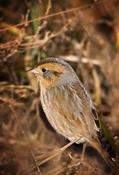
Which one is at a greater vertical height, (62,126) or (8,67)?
(8,67)

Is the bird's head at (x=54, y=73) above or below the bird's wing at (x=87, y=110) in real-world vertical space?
above

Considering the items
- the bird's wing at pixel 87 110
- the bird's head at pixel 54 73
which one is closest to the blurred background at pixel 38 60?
the bird's wing at pixel 87 110

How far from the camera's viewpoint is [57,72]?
2674 mm

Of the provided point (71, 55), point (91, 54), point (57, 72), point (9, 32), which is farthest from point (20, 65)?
point (57, 72)

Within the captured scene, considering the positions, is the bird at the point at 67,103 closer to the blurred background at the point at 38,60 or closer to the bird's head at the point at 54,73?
the bird's head at the point at 54,73

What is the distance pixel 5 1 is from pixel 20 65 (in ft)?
3.78

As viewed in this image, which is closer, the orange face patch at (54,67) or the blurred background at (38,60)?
the blurred background at (38,60)

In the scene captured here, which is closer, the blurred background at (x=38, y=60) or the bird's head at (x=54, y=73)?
the blurred background at (x=38, y=60)

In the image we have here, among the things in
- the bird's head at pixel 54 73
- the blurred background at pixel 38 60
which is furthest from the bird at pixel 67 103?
the blurred background at pixel 38 60

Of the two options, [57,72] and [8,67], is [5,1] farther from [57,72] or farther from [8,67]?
[57,72]

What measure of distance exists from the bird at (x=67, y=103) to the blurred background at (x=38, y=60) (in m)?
0.16

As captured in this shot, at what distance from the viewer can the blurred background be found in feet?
8.16

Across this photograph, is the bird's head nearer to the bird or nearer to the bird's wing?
the bird

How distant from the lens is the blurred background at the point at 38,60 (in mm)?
2486
